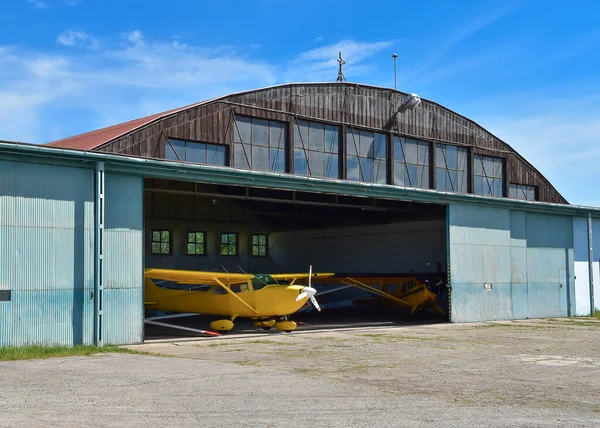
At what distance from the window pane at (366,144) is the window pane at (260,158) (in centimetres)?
495

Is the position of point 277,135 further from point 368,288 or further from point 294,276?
point 368,288

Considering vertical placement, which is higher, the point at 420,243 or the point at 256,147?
the point at 256,147

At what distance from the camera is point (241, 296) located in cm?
2130

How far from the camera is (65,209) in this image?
15.5 m

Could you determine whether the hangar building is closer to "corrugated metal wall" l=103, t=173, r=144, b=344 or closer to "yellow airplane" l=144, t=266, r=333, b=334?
"corrugated metal wall" l=103, t=173, r=144, b=344

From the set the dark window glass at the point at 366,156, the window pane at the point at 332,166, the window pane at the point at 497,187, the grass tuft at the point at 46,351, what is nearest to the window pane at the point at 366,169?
the dark window glass at the point at 366,156

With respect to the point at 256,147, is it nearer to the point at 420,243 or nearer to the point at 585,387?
the point at 420,243

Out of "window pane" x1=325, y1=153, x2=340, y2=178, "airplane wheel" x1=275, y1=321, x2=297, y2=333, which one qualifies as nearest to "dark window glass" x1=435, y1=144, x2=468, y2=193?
"window pane" x1=325, y1=153, x2=340, y2=178

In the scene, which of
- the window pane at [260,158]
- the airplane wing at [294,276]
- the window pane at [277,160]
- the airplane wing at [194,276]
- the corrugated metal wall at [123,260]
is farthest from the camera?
the window pane at [277,160]

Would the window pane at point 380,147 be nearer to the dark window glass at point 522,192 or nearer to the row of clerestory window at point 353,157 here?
the row of clerestory window at point 353,157

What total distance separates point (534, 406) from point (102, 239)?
10.7 meters

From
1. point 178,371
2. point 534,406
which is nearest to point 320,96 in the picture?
point 178,371

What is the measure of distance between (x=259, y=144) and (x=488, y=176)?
1357 cm

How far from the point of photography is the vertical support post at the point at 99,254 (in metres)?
15.8
